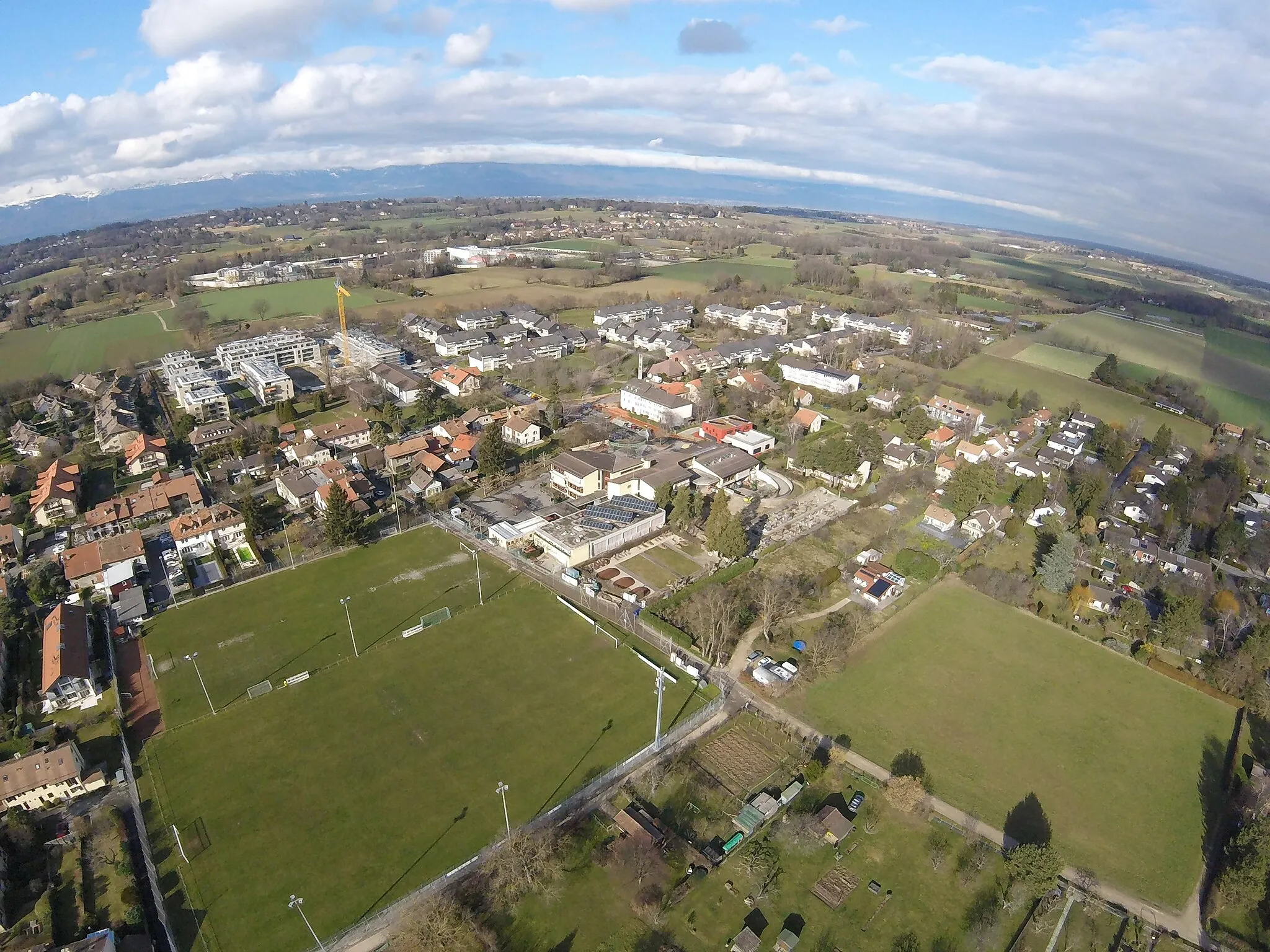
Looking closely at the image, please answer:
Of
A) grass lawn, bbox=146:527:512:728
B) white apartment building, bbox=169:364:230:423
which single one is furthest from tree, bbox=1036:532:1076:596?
white apartment building, bbox=169:364:230:423

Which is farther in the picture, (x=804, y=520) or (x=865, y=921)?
(x=804, y=520)

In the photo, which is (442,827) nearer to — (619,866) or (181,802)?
(619,866)

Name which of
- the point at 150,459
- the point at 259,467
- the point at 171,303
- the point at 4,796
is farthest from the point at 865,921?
the point at 171,303

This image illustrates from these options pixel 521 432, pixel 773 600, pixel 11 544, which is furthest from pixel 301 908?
pixel 521 432

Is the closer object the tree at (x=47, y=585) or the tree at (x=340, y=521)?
the tree at (x=47, y=585)

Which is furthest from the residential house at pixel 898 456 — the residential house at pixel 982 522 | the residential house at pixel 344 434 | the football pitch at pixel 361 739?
the residential house at pixel 344 434

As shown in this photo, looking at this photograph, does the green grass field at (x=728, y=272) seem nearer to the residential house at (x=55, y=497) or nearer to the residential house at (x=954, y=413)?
the residential house at (x=954, y=413)
